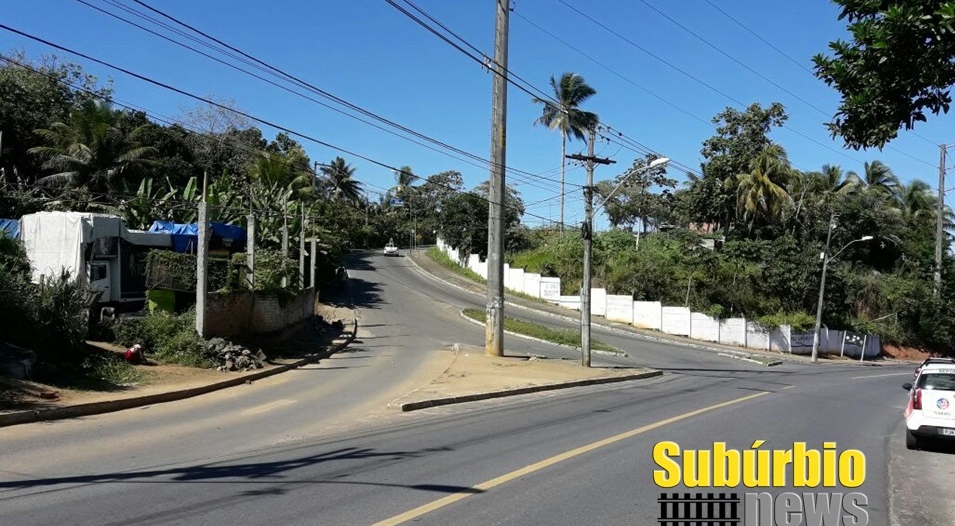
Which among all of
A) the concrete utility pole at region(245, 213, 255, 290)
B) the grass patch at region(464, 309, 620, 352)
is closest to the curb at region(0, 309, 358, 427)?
the concrete utility pole at region(245, 213, 255, 290)

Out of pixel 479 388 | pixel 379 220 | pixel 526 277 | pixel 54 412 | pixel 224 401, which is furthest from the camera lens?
pixel 379 220

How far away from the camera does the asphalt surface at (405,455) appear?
21.6 ft

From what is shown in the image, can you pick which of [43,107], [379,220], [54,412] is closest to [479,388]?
[54,412]

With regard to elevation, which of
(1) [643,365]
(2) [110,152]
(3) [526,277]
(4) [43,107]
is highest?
(4) [43,107]

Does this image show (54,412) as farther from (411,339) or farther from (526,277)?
(526,277)

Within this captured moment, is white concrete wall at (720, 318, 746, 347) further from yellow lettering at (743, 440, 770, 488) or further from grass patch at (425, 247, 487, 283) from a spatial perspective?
yellow lettering at (743, 440, 770, 488)

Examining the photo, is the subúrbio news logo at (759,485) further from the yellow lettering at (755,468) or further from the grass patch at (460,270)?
the grass patch at (460,270)

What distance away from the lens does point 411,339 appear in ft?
101

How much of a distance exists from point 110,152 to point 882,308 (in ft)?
179

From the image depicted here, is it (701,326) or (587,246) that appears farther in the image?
(701,326)

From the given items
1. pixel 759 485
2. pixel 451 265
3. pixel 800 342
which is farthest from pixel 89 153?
pixel 800 342

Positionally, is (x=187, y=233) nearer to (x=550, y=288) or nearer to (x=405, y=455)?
(x=405, y=455)

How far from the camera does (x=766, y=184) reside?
53094mm

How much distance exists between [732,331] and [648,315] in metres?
5.27
